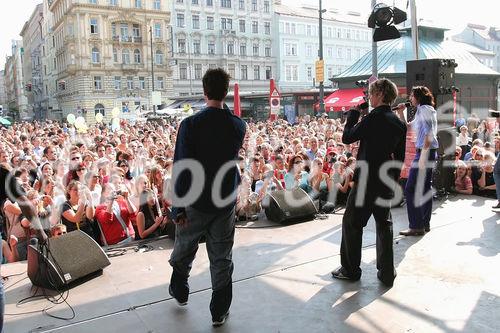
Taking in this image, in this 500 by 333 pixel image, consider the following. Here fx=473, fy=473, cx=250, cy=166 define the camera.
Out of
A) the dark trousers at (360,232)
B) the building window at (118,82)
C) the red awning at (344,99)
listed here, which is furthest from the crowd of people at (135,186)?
the building window at (118,82)

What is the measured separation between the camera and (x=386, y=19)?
27.3 feet

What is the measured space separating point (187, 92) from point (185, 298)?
58.4 m

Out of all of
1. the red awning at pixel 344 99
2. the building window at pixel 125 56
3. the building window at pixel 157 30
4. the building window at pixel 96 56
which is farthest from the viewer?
the building window at pixel 157 30

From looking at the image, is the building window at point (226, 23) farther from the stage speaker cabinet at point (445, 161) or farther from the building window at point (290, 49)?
the stage speaker cabinet at point (445, 161)

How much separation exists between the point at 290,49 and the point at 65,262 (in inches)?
2560

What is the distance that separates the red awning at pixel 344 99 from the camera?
983 inches

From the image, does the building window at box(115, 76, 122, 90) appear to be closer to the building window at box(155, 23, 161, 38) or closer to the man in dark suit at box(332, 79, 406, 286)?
the building window at box(155, 23, 161, 38)

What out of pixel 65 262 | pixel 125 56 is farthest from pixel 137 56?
pixel 65 262

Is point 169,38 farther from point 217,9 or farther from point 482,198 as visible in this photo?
point 482,198

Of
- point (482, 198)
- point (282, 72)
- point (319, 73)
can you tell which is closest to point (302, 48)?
point (282, 72)

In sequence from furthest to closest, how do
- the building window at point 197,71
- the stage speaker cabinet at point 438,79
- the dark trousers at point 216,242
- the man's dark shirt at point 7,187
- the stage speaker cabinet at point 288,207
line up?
the building window at point 197,71, the stage speaker cabinet at point 438,79, the stage speaker cabinet at point 288,207, the dark trousers at point 216,242, the man's dark shirt at point 7,187

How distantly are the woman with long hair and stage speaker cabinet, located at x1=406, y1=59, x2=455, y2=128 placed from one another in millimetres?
1700

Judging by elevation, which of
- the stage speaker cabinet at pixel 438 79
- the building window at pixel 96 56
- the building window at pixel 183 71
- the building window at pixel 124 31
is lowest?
the stage speaker cabinet at pixel 438 79

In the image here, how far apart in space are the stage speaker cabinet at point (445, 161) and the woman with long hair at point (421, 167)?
2207mm
